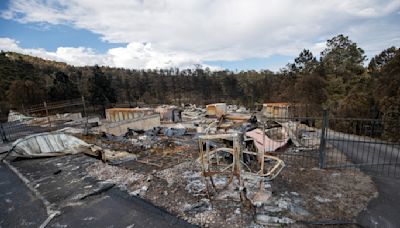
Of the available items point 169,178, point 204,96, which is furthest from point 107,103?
point 169,178

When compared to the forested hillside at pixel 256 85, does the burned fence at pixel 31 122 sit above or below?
below

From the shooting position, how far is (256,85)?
38.1m

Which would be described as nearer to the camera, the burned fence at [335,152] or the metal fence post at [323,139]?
the metal fence post at [323,139]

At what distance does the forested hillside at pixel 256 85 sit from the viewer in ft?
41.4

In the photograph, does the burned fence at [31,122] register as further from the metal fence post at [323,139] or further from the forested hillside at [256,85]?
Answer: the metal fence post at [323,139]

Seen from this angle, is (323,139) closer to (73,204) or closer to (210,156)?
(210,156)

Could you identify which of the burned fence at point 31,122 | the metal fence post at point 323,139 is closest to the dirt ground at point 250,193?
the metal fence post at point 323,139

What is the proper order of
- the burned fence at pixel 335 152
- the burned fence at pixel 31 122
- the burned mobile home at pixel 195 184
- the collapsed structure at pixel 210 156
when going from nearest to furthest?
1. the burned mobile home at pixel 195 184
2. the collapsed structure at pixel 210 156
3. the burned fence at pixel 335 152
4. the burned fence at pixel 31 122

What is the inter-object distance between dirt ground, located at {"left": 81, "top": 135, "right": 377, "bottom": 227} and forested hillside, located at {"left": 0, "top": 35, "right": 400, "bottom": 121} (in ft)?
11.2

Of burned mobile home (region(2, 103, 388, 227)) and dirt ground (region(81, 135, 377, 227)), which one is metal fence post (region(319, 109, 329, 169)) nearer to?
burned mobile home (region(2, 103, 388, 227))

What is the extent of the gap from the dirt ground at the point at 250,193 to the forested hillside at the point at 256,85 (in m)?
3.40

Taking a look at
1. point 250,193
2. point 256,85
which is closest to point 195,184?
point 250,193

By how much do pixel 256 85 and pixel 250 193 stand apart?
121 ft

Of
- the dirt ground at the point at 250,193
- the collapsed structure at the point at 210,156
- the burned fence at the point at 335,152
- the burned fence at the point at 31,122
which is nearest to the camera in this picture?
the dirt ground at the point at 250,193
